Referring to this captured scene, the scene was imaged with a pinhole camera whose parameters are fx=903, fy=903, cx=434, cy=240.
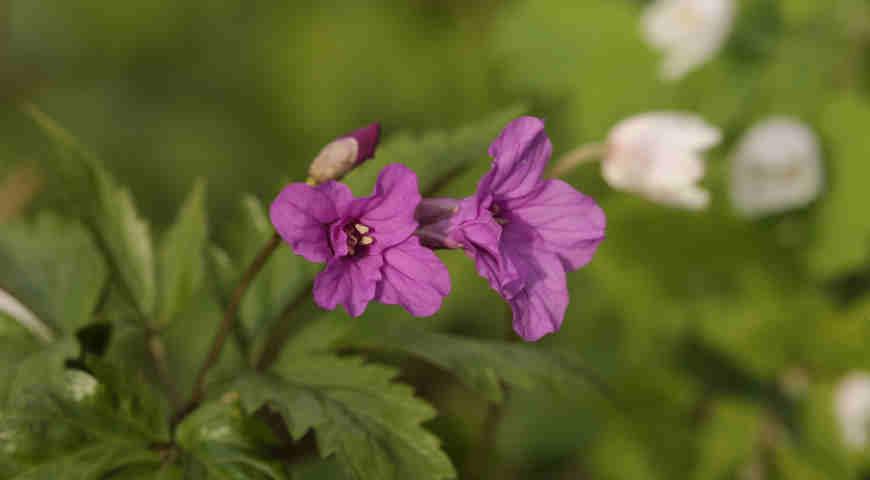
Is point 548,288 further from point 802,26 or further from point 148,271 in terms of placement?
point 802,26

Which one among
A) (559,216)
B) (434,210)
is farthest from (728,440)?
(434,210)

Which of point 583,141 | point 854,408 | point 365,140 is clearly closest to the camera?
point 365,140

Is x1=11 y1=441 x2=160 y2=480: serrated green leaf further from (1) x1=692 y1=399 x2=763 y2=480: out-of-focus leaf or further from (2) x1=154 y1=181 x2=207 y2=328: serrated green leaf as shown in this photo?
(1) x1=692 y1=399 x2=763 y2=480: out-of-focus leaf

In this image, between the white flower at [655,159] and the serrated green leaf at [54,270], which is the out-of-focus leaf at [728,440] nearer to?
the white flower at [655,159]

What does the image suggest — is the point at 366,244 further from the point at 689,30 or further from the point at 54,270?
the point at 689,30

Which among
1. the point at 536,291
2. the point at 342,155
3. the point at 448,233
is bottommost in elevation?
the point at 536,291

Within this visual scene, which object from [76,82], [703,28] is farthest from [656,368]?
[76,82]

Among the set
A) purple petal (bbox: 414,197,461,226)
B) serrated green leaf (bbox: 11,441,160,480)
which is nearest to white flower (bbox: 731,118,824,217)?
purple petal (bbox: 414,197,461,226)
